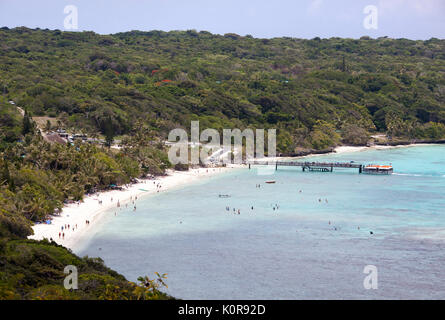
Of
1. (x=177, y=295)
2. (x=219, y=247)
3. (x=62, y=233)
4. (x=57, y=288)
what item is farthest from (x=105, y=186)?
(x=57, y=288)

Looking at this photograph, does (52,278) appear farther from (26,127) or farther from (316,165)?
(316,165)

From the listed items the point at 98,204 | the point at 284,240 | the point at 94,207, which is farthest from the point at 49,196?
the point at 284,240

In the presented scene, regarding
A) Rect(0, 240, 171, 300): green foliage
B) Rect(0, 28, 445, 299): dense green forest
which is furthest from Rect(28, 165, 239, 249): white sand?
Rect(0, 240, 171, 300): green foliage

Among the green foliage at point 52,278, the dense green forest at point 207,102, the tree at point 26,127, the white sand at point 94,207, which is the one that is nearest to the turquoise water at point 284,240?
the white sand at point 94,207

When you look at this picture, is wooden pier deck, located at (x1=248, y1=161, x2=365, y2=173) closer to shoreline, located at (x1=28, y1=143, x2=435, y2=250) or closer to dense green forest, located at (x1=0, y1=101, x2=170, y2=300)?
shoreline, located at (x1=28, y1=143, x2=435, y2=250)

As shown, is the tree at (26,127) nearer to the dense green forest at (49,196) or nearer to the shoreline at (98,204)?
the dense green forest at (49,196)

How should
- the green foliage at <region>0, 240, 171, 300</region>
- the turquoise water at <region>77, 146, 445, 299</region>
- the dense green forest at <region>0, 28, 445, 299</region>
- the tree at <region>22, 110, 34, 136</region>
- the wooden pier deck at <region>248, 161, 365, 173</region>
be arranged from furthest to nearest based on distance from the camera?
the wooden pier deck at <region>248, 161, 365, 173</region>, the tree at <region>22, 110, 34, 136</region>, the turquoise water at <region>77, 146, 445, 299</region>, the dense green forest at <region>0, 28, 445, 299</region>, the green foliage at <region>0, 240, 171, 300</region>
